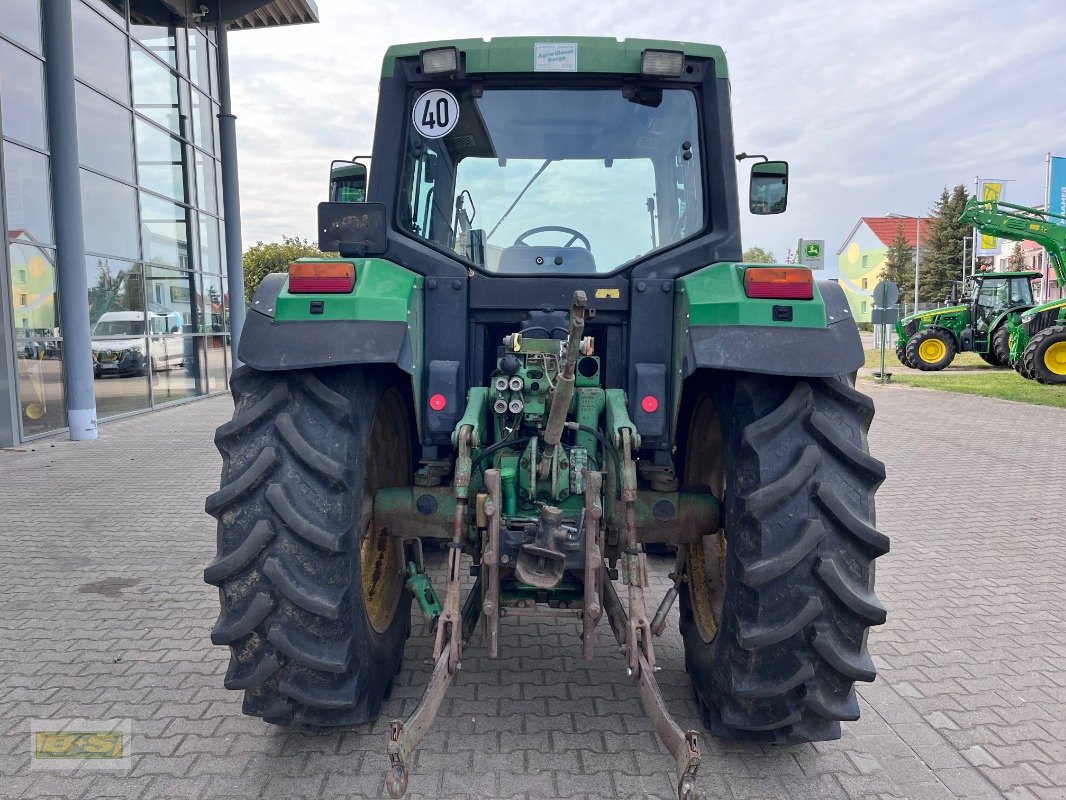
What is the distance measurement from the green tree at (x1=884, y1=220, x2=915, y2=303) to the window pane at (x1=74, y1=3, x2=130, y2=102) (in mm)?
56825

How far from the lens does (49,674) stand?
3613 millimetres

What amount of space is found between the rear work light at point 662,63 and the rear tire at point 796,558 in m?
1.39

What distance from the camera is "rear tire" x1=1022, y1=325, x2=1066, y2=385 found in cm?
1678

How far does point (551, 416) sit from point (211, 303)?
1459 cm

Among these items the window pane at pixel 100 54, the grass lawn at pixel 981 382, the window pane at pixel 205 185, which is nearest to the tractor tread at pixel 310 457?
the window pane at pixel 100 54

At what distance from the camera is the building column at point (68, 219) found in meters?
9.50

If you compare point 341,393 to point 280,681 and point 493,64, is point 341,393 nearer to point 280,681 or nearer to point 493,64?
point 280,681

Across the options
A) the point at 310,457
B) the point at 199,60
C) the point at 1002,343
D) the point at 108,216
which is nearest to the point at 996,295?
the point at 1002,343

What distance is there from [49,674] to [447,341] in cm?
233

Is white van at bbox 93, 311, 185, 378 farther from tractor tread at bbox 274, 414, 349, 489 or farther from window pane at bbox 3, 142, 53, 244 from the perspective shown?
tractor tread at bbox 274, 414, 349, 489

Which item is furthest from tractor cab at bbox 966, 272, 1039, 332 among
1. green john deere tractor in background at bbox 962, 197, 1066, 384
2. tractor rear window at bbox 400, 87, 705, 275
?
tractor rear window at bbox 400, 87, 705, 275

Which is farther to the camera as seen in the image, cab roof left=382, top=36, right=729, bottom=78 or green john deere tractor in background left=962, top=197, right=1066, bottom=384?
green john deere tractor in background left=962, top=197, right=1066, bottom=384

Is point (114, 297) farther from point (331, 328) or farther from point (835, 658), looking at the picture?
point (835, 658)

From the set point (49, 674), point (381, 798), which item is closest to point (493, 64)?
point (381, 798)
